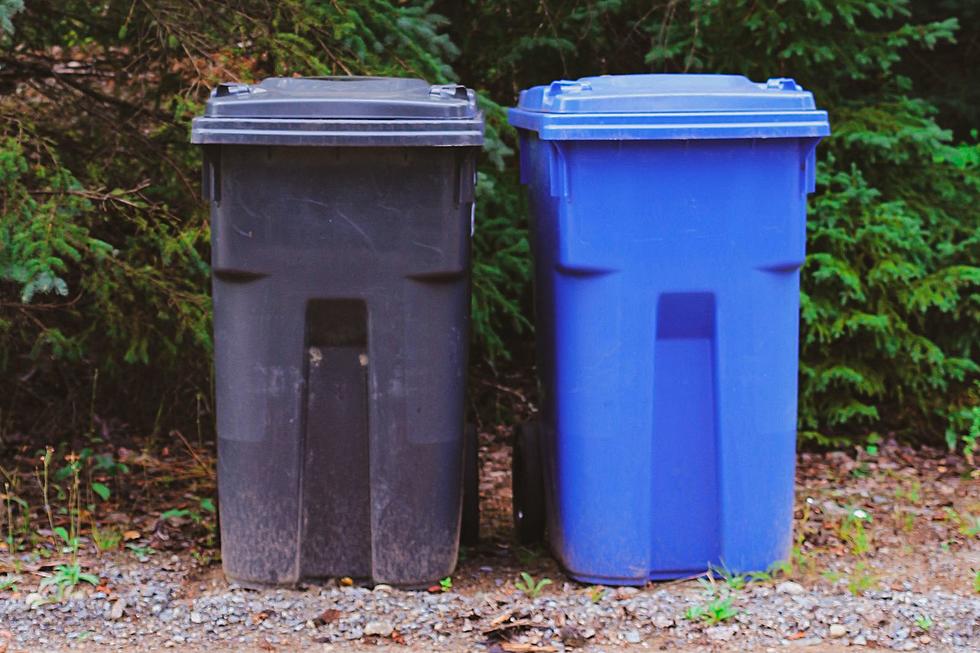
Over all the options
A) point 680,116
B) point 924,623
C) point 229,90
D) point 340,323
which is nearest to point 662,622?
point 924,623

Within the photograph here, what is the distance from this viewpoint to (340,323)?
3807 millimetres

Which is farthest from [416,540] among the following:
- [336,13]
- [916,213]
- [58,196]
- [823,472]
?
[916,213]

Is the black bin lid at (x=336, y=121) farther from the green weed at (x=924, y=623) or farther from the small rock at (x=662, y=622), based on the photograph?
the green weed at (x=924, y=623)

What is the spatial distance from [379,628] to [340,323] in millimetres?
902

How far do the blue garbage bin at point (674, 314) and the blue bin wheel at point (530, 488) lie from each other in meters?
0.34

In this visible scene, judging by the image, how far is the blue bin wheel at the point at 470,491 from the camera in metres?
4.36

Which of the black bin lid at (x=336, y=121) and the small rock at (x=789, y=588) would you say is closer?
the black bin lid at (x=336, y=121)

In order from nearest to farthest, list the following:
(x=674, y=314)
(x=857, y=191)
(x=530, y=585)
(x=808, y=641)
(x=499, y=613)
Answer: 1. (x=808, y=641)
2. (x=499, y=613)
3. (x=674, y=314)
4. (x=530, y=585)
5. (x=857, y=191)

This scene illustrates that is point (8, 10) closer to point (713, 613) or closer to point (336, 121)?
point (336, 121)

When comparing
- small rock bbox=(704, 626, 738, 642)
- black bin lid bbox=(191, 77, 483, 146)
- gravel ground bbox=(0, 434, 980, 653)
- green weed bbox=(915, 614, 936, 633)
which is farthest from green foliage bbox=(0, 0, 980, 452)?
small rock bbox=(704, 626, 738, 642)

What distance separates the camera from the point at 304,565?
3938 millimetres

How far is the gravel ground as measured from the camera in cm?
360

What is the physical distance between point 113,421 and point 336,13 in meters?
2.39

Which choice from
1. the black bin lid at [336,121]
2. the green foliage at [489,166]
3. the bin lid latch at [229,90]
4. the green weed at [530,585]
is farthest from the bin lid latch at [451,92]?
the green weed at [530,585]
